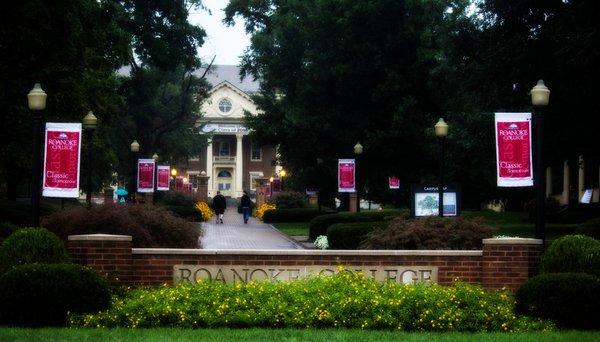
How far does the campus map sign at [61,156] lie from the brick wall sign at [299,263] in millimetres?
5506

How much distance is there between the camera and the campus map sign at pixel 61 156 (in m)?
18.7

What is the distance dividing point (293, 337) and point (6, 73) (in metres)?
19.2

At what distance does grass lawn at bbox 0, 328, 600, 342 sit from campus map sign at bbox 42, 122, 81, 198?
7.72 metres

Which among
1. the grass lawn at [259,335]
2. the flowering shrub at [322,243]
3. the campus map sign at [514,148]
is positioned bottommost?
the grass lawn at [259,335]

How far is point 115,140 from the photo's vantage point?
233 ft

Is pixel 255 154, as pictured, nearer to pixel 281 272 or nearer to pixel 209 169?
pixel 209 169

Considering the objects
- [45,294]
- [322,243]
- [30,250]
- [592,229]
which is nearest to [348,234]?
[322,243]

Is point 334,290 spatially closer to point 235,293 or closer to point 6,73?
point 235,293

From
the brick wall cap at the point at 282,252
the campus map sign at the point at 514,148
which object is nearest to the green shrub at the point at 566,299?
the brick wall cap at the point at 282,252

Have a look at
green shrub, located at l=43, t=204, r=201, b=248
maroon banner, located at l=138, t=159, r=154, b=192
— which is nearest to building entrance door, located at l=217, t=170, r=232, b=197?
maroon banner, located at l=138, t=159, r=154, b=192

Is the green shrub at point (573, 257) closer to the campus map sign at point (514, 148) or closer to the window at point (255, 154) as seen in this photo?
the campus map sign at point (514, 148)

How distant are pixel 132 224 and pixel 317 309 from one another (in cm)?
767

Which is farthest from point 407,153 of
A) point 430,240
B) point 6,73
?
point 430,240

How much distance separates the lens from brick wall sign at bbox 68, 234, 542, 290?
43.9 ft
